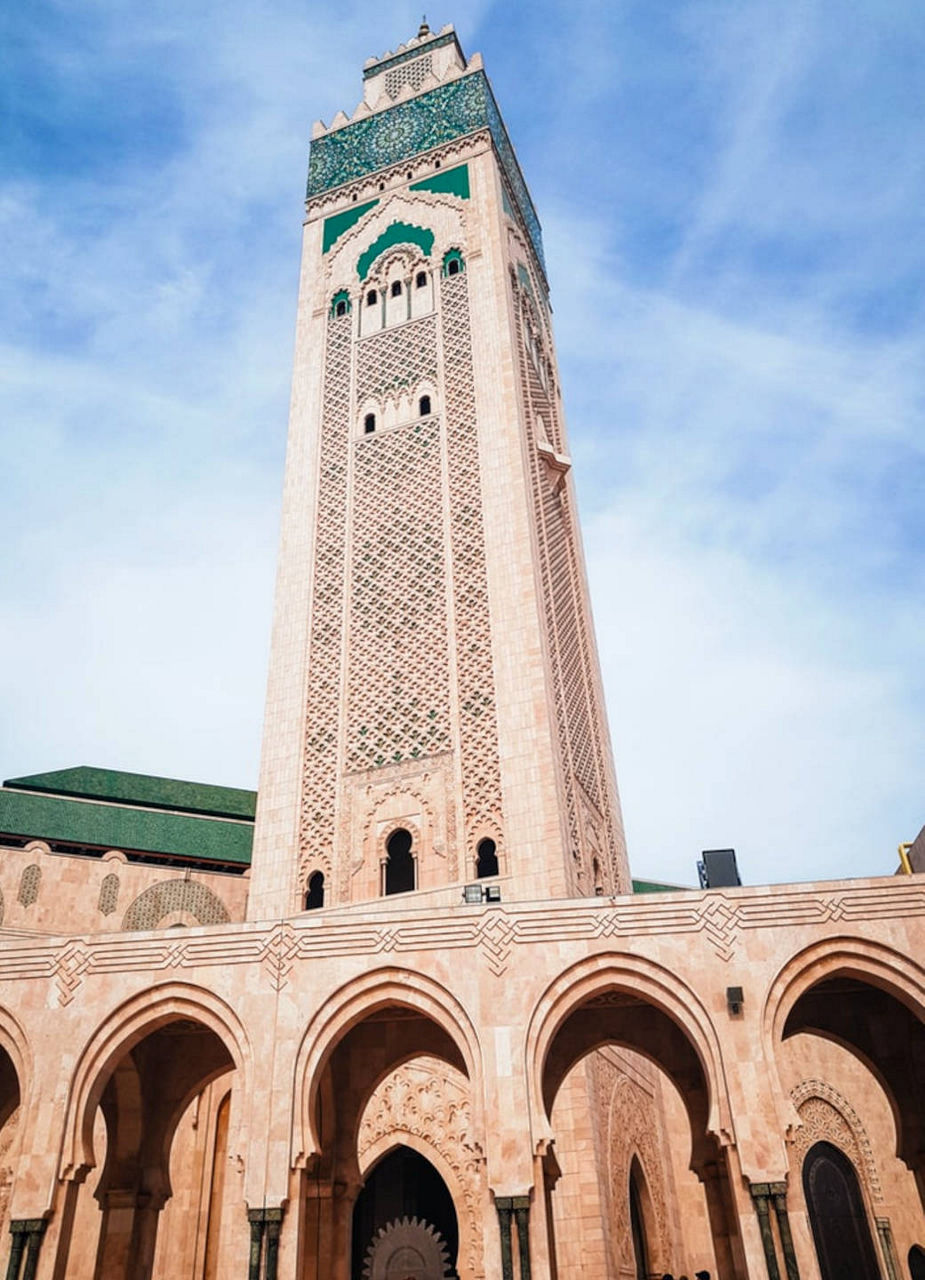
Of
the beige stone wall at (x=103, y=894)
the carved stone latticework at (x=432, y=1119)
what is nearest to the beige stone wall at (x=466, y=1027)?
the carved stone latticework at (x=432, y=1119)

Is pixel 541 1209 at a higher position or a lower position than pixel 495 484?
lower

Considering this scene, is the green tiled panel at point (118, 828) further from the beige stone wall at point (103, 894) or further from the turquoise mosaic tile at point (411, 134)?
the turquoise mosaic tile at point (411, 134)

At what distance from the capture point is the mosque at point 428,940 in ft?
25.4

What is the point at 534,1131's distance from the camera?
742 cm

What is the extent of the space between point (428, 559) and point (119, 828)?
6.10m

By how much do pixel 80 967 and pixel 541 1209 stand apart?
404 centimetres

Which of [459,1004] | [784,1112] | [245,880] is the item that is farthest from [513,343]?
[784,1112]

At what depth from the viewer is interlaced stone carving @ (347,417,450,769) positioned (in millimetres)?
12805

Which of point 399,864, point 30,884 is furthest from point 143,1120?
point 30,884

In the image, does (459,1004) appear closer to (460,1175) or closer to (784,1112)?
(784,1112)

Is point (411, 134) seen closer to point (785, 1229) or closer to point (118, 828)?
point (118, 828)

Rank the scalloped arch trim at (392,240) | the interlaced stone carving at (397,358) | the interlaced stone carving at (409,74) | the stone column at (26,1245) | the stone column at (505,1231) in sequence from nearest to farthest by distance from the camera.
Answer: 1. the stone column at (505,1231)
2. the stone column at (26,1245)
3. the interlaced stone carving at (397,358)
4. the scalloped arch trim at (392,240)
5. the interlaced stone carving at (409,74)

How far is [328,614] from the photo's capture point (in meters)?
14.2

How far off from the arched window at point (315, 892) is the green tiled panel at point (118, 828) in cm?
365
